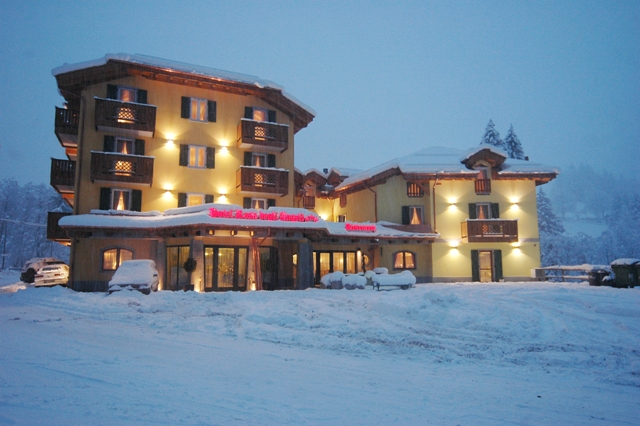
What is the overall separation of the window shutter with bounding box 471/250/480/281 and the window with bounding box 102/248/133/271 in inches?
876

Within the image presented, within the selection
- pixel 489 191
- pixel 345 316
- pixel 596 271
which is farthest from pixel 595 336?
pixel 489 191

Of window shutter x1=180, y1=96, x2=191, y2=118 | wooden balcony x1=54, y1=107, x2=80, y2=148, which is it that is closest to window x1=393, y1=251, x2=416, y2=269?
window shutter x1=180, y1=96, x2=191, y2=118

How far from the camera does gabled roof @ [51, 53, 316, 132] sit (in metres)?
23.7

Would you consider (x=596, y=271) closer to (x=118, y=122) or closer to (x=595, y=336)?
(x=595, y=336)

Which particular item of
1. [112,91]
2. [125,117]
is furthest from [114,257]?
[112,91]

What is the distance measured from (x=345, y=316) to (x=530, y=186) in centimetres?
2410

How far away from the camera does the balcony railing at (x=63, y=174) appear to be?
25109 mm

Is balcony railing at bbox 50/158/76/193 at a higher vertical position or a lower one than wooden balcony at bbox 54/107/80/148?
lower

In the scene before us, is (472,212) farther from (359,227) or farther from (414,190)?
(359,227)

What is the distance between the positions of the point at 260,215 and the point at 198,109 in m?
9.11

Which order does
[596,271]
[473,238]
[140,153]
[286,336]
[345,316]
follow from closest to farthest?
[286,336] → [345,316] → [596,271] → [140,153] → [473,238]

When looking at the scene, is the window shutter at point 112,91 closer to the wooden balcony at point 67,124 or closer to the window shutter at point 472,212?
the wooden balcony at point 67,124

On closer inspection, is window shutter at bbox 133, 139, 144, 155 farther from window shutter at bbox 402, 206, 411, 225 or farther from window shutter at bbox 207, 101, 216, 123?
window shutter at bbox 402, 206, 411, 225

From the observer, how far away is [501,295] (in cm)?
1756
